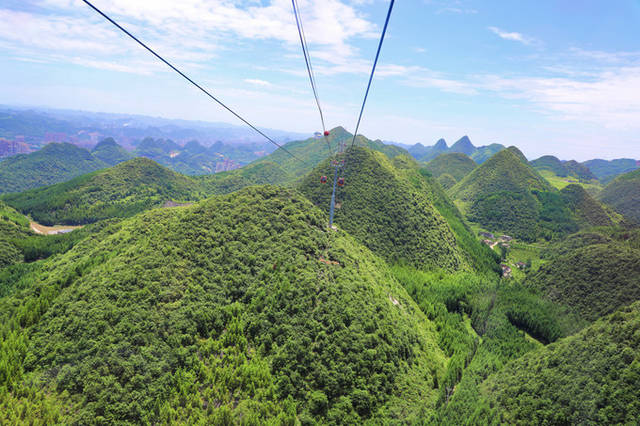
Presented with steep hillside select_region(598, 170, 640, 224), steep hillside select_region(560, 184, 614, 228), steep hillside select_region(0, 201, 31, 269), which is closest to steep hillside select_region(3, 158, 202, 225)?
steep hillside select_region(0, 201, 31, 269)

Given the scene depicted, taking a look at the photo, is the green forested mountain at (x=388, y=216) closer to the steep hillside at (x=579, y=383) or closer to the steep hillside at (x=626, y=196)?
the steep hillside at (x=579, y=383)

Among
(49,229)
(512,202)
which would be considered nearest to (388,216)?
(512,202)

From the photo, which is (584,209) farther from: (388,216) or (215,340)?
(215,340)

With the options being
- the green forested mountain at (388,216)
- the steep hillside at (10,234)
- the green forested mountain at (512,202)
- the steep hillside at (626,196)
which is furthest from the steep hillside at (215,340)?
the steep hillside at (626,196)

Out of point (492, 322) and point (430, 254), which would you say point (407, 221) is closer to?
point (430, 254)

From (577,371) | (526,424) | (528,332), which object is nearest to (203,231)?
(526,424)

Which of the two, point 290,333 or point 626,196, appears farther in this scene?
point 626,196

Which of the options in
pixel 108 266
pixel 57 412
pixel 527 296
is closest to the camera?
pixel 57 412
